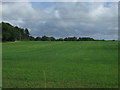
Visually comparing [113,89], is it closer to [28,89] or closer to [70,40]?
[28,89]

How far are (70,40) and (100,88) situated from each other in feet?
237

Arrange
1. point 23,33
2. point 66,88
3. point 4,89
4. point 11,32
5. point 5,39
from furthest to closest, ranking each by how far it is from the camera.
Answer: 1. point 23,33
2. point 11,32
3. point 5,39
4. point 66,88
5. point 4,89

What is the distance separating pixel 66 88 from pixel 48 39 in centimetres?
7418

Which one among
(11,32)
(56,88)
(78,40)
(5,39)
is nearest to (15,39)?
(11,32)

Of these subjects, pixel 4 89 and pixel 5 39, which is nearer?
pixel 4 89

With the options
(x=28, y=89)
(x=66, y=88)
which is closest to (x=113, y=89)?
(x=66, y=88)

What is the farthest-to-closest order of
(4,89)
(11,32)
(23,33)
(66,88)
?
(23,33) → (11,32) → (66,88) → (4,89)

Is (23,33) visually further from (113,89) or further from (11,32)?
(113,89)

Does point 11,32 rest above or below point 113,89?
above

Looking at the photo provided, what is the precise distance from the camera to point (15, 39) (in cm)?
8612

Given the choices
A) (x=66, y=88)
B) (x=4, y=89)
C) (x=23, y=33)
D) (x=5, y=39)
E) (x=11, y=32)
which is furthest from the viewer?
(x=23, y=33)

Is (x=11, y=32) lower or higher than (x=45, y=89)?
higher

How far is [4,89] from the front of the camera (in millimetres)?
5910

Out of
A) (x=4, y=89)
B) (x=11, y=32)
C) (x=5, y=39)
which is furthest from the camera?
(x=11, y=32)
